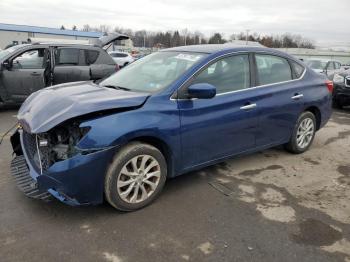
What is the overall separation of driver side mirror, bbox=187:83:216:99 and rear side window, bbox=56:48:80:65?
19.2ft

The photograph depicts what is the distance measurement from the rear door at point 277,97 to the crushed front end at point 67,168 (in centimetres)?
227

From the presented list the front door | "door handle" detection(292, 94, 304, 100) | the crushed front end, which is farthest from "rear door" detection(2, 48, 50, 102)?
"door handle" detection(292, 94, 304, 100)

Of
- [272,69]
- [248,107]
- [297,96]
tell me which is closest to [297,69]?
[297,96]

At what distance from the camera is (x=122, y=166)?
3.38 meters

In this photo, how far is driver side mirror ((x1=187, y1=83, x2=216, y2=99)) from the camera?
3.73 m

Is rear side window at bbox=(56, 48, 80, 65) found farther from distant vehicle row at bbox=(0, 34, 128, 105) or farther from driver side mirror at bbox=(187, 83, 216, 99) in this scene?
driver side mirror at bbox=(187, 83, 216, 99)

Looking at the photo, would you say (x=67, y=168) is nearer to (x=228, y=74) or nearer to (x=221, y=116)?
(x=221, y=116)

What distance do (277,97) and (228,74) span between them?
2.97 feet

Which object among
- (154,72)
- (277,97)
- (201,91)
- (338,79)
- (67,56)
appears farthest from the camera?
(338,79)

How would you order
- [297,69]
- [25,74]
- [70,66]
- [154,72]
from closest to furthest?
[154,72]
[297,69]
[25,74]
[70,66]

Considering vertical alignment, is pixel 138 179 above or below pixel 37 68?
below

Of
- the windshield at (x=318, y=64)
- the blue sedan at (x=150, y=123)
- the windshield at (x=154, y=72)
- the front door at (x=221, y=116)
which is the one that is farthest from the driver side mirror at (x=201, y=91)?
the windshield at (x=318, y=64)

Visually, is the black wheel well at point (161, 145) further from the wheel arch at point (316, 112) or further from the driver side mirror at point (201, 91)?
the wheel arch at point (316, 112)

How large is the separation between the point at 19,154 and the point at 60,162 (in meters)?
1.34
